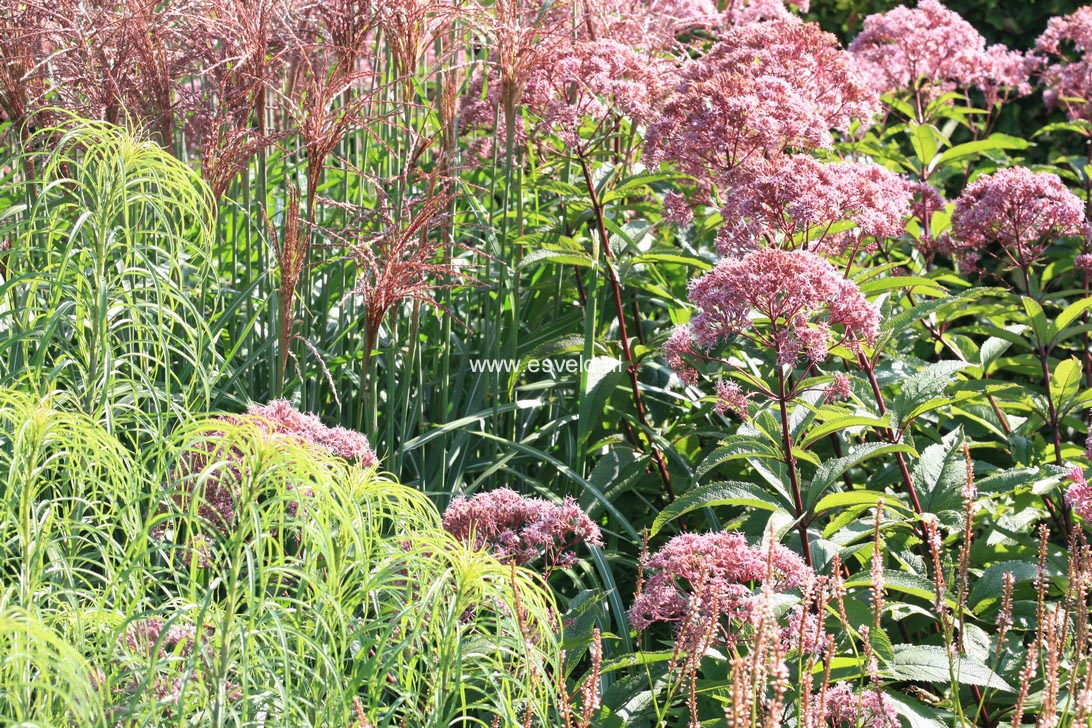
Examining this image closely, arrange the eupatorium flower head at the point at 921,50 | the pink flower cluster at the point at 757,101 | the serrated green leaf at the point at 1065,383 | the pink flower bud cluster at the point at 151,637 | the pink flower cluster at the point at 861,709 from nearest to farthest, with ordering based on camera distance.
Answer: the pink flower bud cluster at the point at 151,637 → the pink flower cluster at the point at 861,709 → the pink flower cluster at the point at 757,101 → the serrated green leaf at the point at 1065,383 → the eupatorium flower head at the point at 921,50

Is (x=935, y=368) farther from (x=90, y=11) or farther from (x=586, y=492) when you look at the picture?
(x=90, y=11)

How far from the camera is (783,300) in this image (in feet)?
8.50

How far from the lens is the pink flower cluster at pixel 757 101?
10.4 feet

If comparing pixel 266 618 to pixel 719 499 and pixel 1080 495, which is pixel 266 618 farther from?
pixel 1080 495

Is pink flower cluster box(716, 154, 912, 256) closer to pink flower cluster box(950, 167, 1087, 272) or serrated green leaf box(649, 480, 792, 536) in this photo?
pink flower cluster box(950, 167, 1087, 272)

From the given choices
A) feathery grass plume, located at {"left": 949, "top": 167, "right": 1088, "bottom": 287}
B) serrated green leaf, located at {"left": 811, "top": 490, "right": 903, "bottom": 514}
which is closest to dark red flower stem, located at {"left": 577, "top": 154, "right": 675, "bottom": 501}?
serrated green leaf, located at {"left": 811, "top": 490, "right": 903, "bottom": 514}

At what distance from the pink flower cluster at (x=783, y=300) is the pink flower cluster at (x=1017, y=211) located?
99 cm

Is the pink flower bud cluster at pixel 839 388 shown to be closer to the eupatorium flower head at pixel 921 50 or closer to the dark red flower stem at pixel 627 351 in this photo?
the dark red flower stem at pixel 627 351

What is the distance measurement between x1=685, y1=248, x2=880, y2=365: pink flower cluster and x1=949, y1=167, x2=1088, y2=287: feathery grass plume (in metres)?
0.99

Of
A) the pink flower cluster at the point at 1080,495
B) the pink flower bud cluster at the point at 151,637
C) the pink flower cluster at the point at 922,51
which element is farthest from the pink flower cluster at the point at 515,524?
the pink flower cluster at the point at 922,51

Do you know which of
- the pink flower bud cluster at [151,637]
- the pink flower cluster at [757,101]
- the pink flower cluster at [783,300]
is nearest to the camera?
the pink flower bud cluster at [151,637]

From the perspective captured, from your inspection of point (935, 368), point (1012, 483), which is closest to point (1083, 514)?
point (1012, 483)

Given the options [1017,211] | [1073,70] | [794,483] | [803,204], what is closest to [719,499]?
[794,483]

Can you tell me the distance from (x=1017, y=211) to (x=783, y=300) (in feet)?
4.14
